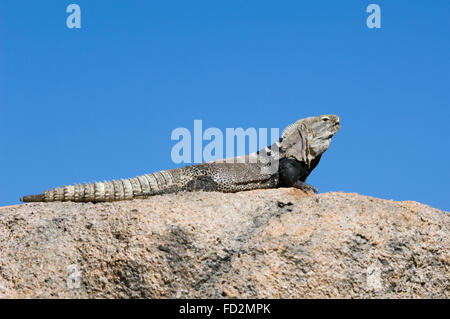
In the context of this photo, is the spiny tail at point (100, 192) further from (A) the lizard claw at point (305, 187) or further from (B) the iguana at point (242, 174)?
(A) the lizard claw at point (305, 187)

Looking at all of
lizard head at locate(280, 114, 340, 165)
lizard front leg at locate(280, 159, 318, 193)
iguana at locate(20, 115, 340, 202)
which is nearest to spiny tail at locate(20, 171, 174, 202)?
iguana at locate(20, 115, 340, 202)

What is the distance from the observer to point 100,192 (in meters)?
10.1

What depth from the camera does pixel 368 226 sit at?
819cm

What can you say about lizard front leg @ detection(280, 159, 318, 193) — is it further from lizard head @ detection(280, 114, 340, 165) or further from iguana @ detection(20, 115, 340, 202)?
lizard head @ detection(280, 114, 340, 165)

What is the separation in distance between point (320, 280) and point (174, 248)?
1.94 m

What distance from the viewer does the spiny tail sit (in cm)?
1007

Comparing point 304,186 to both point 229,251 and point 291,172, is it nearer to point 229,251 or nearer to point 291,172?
point 291,172

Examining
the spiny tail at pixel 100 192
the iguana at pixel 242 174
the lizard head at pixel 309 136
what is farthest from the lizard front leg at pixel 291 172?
the spiny tail at pixel 100 192

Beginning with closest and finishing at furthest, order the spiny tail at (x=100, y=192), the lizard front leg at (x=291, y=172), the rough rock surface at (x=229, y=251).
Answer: the rough rock surface at (x=229, y=251), the spiny tail at (x=100, y=192), the lizard front leg at (x=291, y=172)

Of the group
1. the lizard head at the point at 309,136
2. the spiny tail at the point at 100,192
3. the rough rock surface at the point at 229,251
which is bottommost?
the rough rock surface at the point at 229,251

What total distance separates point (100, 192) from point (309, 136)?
4373 millimetres

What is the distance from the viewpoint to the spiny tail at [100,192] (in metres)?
10.1

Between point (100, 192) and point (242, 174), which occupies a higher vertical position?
point (242, 174)

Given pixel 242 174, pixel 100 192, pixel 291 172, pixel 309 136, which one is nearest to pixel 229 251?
pixel 100 192
